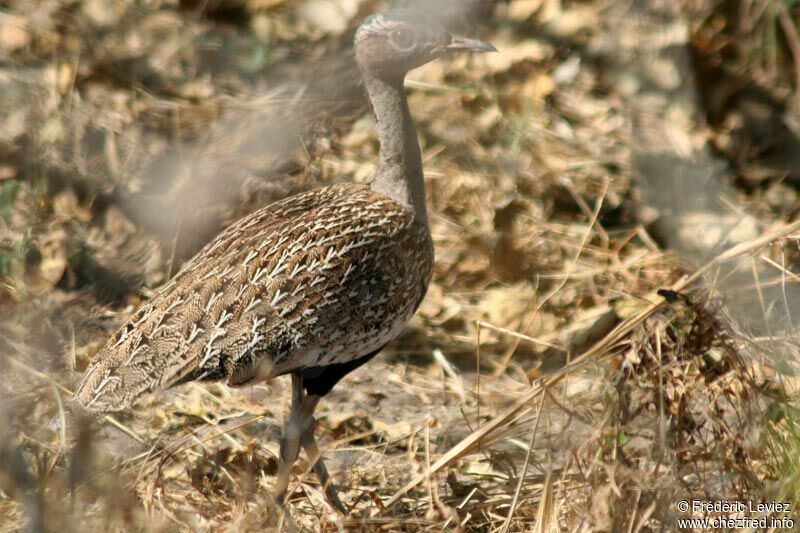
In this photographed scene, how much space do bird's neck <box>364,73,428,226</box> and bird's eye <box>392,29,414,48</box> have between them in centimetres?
14

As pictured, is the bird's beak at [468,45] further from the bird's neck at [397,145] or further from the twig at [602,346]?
the twig at [602,346]

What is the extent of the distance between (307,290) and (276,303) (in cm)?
11

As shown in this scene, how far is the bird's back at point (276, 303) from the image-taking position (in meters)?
3.22

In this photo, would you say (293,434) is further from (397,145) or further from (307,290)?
(397,145)

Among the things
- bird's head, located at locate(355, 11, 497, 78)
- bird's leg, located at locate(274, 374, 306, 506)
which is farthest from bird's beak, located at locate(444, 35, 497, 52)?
bird's leg, located at locate(274, 374, 306, 506)

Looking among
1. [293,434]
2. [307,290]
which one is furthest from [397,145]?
[293,434]

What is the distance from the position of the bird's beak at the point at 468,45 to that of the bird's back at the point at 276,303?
0.58m

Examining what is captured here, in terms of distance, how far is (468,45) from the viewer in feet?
11.5

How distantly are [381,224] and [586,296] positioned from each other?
1481 millimetres

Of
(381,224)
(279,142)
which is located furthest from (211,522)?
(279,142)

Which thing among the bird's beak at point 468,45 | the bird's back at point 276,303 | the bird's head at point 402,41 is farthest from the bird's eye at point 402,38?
the bird's back at point 276,303

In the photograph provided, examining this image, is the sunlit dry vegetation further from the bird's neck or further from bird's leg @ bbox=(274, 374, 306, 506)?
the bird's neck

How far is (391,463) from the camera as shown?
153 inches

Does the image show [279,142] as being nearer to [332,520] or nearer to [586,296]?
[586,296]
